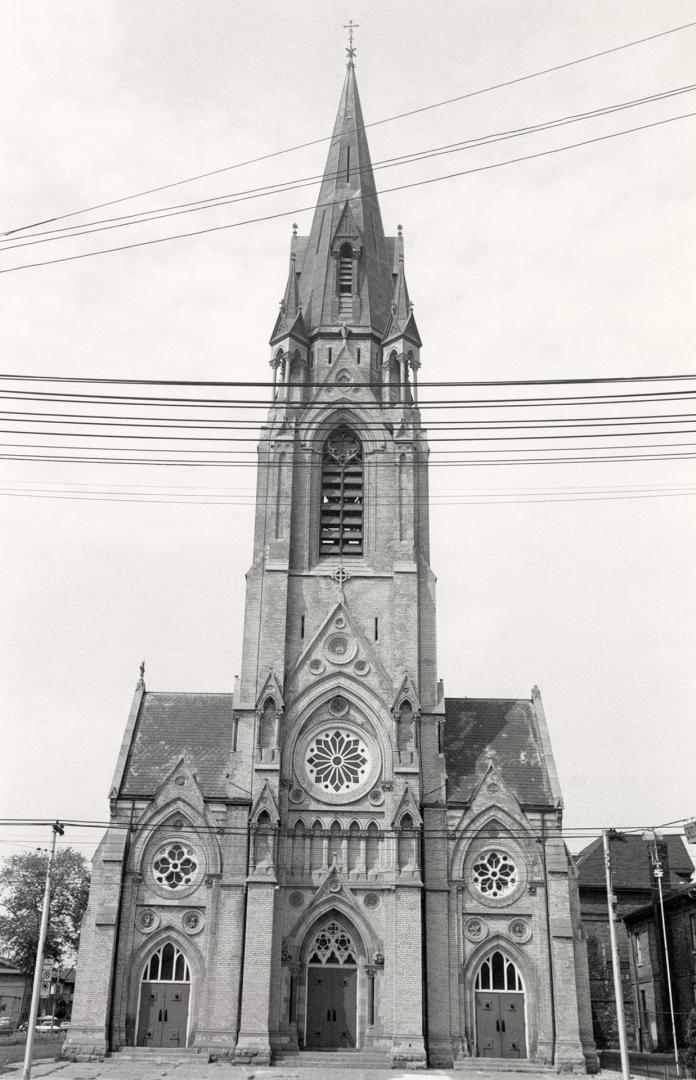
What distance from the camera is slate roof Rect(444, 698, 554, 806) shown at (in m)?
40.8

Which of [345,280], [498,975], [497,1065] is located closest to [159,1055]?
[497,1065]

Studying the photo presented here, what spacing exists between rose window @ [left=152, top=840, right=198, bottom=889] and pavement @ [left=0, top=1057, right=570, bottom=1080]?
20.3 ft

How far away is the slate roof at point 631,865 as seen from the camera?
60875 millimetres

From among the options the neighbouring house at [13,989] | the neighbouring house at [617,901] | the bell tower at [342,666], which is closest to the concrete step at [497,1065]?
the bell tower at [342,666]

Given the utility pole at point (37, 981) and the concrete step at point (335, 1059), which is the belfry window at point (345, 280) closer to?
the utility pole at point (37, 981)

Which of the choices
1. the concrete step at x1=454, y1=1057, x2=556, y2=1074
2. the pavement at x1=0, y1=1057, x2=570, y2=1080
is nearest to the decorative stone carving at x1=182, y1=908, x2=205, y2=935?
the pavement at x1=0, y1=1057, x2=570, y2=1080

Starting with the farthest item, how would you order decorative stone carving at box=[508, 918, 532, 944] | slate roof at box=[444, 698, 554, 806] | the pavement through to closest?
slate roof at box=[444, 698, 554, 806], decorative stone carving at box=[508, 918, 532, 944], the pavement

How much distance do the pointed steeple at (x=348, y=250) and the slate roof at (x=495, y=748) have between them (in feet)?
60.6

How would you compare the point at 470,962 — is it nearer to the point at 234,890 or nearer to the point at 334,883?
the point at 334,883

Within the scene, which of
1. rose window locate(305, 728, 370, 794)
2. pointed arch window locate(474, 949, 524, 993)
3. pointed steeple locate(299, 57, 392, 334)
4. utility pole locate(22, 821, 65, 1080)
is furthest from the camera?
pointed steeple locate(299, 57, 392, 334)

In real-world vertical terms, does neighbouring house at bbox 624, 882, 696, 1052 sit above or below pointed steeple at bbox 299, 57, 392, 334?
below

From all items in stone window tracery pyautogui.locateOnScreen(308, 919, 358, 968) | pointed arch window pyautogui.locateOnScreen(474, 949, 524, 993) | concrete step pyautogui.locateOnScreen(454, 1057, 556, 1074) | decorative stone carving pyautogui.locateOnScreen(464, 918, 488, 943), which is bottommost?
concrete step pyautogui.locateOnScreen(454, 1057, 556, 1074)

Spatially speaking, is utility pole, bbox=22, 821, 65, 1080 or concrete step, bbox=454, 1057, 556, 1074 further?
concrete step, bbox=454, 1057, 556, 1074

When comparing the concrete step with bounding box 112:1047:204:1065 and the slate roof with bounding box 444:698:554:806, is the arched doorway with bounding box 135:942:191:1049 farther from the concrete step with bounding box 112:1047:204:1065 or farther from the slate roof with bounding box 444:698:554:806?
the slate roof with bounding box 444:698:554:806
